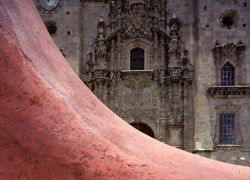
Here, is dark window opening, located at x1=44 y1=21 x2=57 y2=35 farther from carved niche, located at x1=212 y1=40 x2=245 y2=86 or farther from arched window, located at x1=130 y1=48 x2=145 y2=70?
carved niche, located at x1=212 y1=40 x2=245 y2=86

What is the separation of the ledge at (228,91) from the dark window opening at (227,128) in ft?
3.47

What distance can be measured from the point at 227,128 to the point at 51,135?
15238mm

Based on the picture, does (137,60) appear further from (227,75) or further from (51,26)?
(51,26)

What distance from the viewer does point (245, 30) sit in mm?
16812

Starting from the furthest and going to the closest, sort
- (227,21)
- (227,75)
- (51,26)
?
(51,26) < (227,21) < (227,75)

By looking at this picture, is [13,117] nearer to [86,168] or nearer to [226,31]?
[86,168]

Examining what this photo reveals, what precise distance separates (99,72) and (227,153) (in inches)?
333

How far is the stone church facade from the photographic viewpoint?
16000 mm

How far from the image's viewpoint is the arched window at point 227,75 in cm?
1648

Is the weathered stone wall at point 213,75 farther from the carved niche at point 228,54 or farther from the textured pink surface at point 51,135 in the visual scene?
the textured pink surface at point 51,135

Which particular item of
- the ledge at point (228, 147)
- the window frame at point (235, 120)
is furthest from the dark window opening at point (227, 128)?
the ledge at point (228, 147)

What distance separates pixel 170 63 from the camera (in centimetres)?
1711

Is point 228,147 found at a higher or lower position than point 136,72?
lower

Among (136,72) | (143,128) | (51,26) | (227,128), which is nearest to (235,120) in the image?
(227,128)
